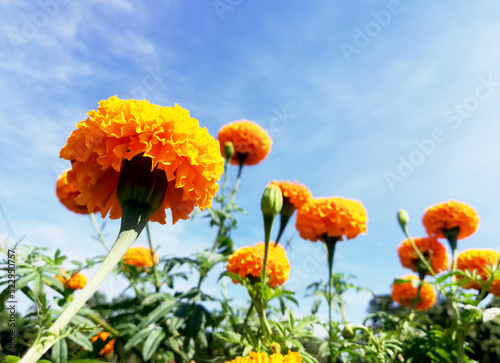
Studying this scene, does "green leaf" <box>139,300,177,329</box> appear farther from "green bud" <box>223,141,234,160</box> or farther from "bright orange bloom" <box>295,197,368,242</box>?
"green bud" <box>223,141,234,160</box>

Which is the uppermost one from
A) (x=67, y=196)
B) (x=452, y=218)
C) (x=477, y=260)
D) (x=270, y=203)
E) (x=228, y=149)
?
(x=228, y=149)

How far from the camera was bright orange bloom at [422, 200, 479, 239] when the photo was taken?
335 cm

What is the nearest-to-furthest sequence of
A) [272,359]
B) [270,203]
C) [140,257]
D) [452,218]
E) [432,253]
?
1. [272,359]
2. [270,203]
3. [140,257]
4. [452,218]
5. [432,253]

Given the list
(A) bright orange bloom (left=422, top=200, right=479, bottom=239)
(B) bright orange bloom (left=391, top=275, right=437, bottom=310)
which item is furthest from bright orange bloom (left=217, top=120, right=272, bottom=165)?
(B) bright orange bloom (left=391, top=275, right=437, bottom=310)

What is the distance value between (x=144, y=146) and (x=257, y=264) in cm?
120

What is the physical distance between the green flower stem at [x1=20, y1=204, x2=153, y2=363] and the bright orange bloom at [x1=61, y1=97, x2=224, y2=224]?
12 centimetres

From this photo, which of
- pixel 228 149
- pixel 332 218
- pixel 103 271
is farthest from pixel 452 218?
pixel 103 271

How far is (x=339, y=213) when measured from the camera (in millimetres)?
2510

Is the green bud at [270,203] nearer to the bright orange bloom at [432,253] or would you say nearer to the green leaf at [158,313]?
the green leaf at [158,313]

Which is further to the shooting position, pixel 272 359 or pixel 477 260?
pixel 477 260

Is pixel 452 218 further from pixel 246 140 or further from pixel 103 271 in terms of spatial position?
pixel 103 271

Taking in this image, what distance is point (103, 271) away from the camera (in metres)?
0.84

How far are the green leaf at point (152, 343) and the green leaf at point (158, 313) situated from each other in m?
0.07

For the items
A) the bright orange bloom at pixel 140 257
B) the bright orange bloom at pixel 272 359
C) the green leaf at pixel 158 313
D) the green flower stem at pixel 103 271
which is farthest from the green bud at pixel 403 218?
the green flower stem at pixel 103 271
